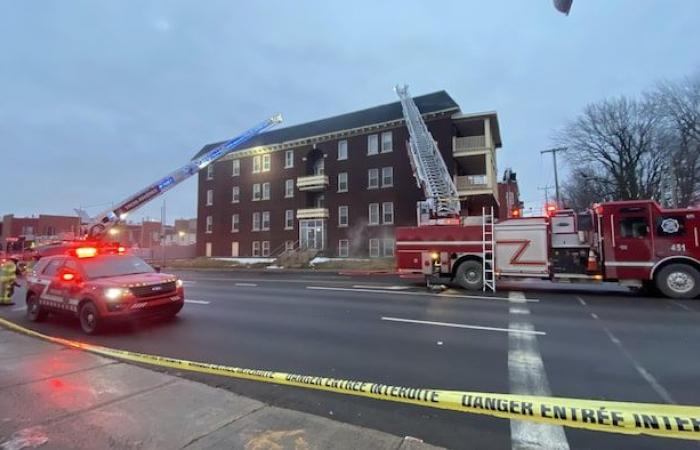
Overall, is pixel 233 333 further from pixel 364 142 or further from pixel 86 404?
pixel 364 142

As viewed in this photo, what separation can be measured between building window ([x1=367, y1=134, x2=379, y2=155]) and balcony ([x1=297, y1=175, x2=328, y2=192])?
4.73 metres

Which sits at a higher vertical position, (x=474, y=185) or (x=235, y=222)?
(x=474, y=185)

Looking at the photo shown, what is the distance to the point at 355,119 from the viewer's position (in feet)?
127

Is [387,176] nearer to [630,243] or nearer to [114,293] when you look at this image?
[630,243]

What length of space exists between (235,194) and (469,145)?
24809 mm

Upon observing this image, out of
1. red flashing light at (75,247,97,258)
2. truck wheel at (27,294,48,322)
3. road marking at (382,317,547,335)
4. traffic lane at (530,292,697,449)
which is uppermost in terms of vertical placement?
red flashing light at (75,247,97,258)

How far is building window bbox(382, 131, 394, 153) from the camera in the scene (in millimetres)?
36125

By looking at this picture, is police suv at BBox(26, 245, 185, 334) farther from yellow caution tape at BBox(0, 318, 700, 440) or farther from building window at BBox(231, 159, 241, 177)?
building window at BBox(231, 159, 241, 177)

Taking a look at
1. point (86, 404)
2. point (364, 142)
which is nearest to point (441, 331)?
point (86, 404)

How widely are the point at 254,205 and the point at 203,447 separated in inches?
1635

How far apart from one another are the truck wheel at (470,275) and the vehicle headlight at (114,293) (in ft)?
34.8

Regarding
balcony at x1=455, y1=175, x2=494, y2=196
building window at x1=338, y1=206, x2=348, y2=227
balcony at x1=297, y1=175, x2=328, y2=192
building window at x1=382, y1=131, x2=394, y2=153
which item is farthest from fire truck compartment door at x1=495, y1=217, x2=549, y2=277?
balcony at x1=297, y1=175, x2=328, y2=192

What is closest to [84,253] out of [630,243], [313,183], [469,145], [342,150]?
[630,243]

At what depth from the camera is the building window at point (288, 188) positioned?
4150 centimetres
